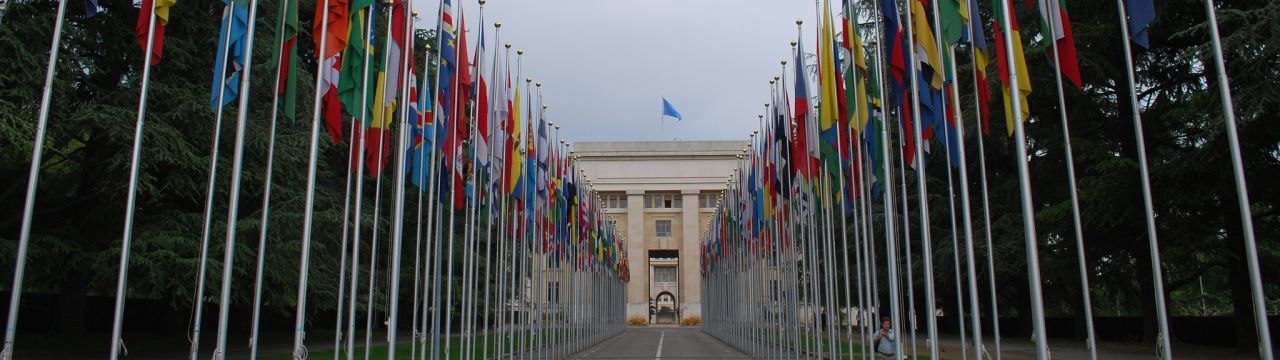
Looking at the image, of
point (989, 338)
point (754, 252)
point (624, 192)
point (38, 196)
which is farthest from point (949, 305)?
point (624, 192)

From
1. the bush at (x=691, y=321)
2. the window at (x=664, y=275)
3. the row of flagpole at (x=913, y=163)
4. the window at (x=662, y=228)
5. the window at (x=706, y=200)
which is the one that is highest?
the window at (x=706, y=200)

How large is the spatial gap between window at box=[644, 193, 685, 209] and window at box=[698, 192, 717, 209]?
5.82ft

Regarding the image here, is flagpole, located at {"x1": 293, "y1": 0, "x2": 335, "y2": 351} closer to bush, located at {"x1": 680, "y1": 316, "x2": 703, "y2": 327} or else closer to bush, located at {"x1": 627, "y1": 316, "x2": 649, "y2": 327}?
bush, located at {"x1": 680, "y1": 316, "x2": 703, "y2": 327}

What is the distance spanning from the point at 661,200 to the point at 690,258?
21.1 feet

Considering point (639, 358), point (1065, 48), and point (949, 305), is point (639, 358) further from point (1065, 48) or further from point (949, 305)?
point (1065, 48)

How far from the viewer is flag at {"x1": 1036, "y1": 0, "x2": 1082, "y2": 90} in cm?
1081

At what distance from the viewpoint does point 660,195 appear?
278 feet

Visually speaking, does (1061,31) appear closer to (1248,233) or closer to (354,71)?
(1248,233)

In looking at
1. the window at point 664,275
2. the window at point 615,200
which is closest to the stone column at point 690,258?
the window at point 615,200

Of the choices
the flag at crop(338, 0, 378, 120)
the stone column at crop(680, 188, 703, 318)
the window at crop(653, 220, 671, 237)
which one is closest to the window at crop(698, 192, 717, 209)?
the stone column at crop(680, 188, 703, 318)

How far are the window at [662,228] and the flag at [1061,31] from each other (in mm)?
73793

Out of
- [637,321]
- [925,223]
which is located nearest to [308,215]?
[925,223]

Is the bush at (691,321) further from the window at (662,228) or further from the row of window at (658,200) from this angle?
the row of window at (658,200)

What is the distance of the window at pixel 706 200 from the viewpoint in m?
84.1
